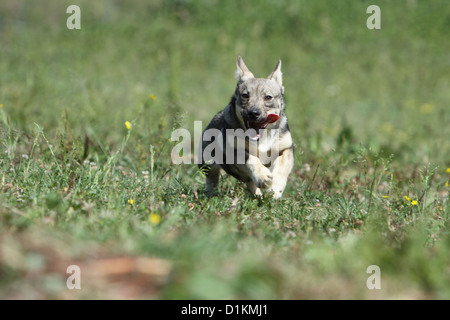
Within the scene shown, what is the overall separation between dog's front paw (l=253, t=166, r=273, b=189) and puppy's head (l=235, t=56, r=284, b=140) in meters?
0.31

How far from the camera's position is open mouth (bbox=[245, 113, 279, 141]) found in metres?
4.75

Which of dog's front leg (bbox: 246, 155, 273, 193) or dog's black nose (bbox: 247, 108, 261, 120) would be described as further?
dog's black nose (bbox: 247, 108, 261, 120)

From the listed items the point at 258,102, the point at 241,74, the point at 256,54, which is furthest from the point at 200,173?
the point at 256,54

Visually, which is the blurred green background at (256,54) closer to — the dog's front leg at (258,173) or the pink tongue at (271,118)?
the pink tongue at (271,118)

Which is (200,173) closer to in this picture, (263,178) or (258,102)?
(263,178)

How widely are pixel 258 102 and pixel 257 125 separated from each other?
0.21m

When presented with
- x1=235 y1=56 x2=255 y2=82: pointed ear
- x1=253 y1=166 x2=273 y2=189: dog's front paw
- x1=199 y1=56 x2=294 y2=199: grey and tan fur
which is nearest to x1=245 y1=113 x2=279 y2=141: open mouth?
x1=199 y1=56 x2=294 y2=199: grey and tan fur

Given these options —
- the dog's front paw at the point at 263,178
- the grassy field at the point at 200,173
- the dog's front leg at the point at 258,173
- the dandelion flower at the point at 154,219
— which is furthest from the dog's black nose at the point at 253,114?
the dandelion flower at the point at 154,219

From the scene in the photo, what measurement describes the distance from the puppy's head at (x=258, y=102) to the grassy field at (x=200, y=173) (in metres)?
0.50

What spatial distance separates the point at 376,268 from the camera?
2523mm

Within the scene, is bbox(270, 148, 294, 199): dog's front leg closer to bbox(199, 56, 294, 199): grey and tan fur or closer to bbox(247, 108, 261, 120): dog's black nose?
bbox(199, 56, 294, 199): grey and tan fur

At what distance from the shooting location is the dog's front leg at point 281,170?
181 inches

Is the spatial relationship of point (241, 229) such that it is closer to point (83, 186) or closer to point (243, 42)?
point (83, 186)
